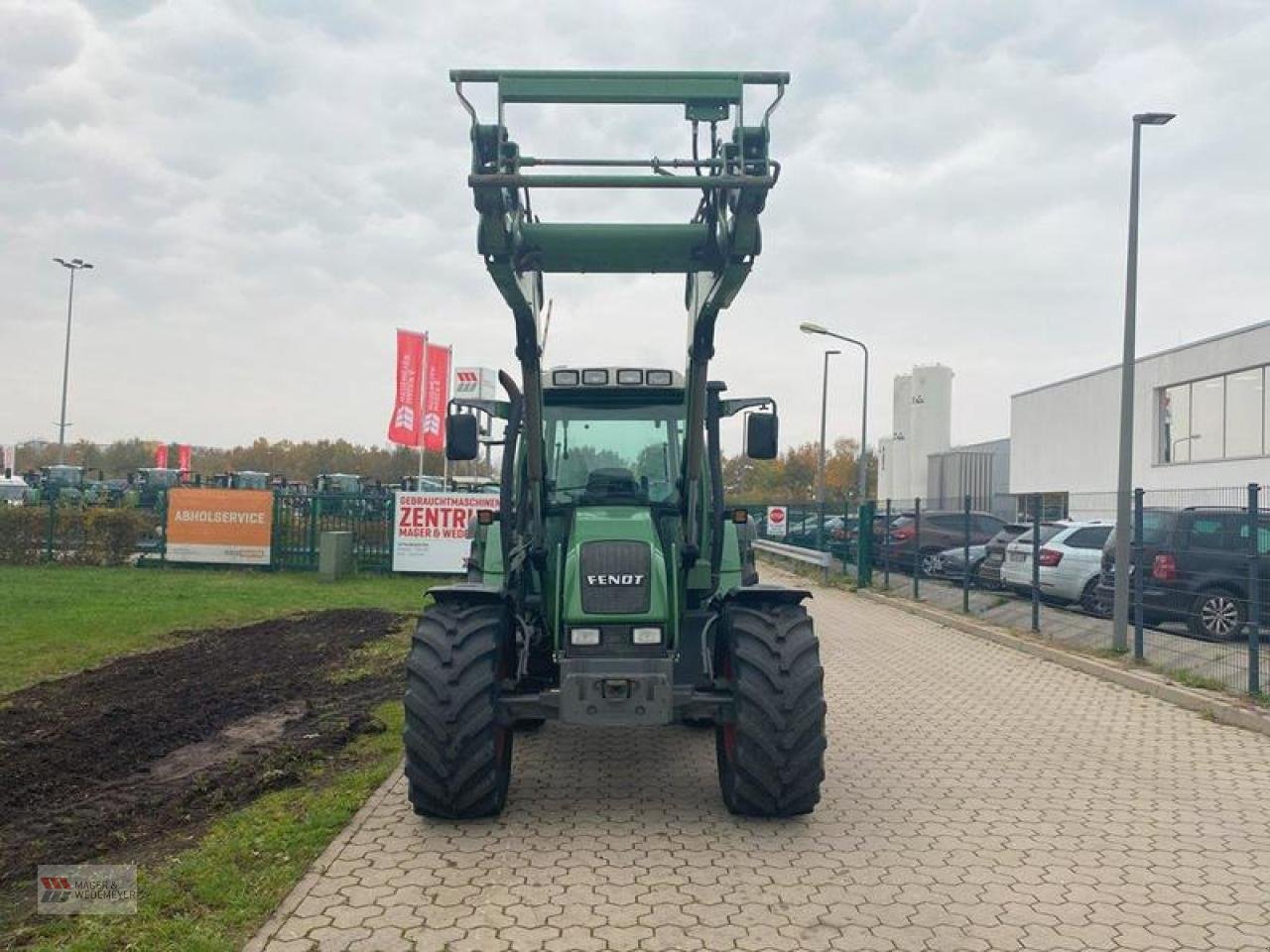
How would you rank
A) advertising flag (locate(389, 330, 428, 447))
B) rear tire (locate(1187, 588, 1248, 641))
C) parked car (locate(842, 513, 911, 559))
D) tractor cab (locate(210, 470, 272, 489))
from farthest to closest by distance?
tractor cab (locate(210, 470, 272, 489)) → advertising flag (locate(389, 330, 428, 447)) → parked car (locate(842, 513, 911, 559)) → rear tire (locate(1187, 588, 1248, 641))

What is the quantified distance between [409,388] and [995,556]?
15.3m

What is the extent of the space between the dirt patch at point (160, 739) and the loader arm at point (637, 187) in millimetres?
3346


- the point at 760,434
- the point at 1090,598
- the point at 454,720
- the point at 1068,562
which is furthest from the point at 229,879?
the point at 1068,562

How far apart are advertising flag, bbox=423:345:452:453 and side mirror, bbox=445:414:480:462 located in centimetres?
2014

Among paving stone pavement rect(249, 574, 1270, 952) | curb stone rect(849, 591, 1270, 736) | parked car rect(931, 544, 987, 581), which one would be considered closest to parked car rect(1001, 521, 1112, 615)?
curb stone rect(849, 591, 1270, 736)

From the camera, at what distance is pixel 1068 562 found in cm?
1612

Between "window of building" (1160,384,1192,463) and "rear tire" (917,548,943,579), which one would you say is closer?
"rear tire" (917,548,943,579)

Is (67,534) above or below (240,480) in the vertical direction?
below

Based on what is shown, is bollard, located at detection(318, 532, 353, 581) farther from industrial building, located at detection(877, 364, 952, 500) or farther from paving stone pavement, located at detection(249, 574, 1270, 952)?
industrial building, located at detection(877, 364, 952, 500)

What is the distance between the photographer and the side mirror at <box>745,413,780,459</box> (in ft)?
22.0

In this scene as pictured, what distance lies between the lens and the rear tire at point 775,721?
17.8ft

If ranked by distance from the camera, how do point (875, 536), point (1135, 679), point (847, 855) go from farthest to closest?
point (875, 536) → point (1135, 679) → point (847, 855)

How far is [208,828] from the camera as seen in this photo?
18.4 ft

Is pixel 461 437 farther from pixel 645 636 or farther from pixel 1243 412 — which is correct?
pixel 1243 412
